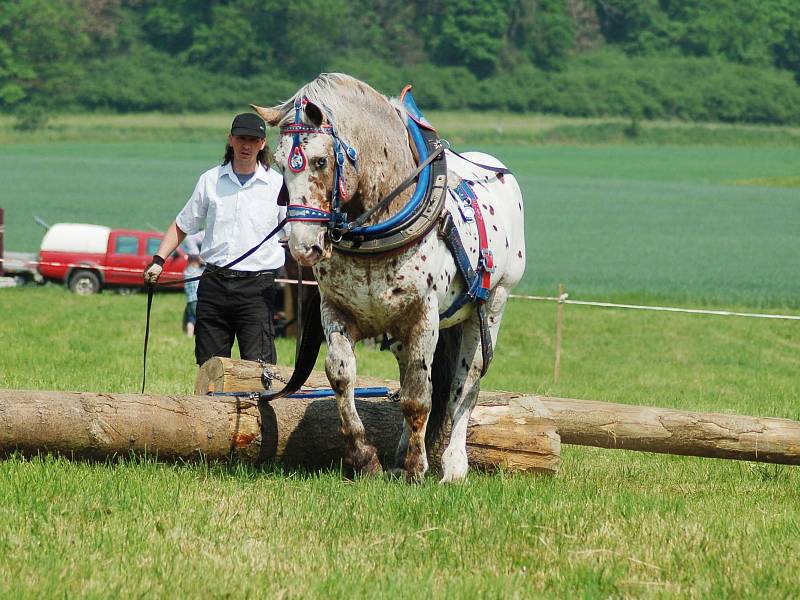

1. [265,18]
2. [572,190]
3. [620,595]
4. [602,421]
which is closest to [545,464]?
[602,421]

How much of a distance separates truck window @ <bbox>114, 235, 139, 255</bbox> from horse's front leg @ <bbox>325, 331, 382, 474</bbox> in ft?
72.7

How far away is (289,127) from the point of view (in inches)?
274

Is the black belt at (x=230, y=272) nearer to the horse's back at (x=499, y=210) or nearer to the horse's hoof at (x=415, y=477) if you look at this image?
the horse's back at (x=499, y=210)

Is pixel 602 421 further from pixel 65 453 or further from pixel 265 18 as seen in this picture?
pixel 265 18

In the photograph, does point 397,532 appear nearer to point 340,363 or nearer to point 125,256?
point 340,363

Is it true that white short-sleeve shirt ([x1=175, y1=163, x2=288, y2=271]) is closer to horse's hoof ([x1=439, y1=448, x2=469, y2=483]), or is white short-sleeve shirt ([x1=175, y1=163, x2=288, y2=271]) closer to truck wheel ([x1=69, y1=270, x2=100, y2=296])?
horse's hoof ([x1=439, y1=448, x2=469, y2=483])

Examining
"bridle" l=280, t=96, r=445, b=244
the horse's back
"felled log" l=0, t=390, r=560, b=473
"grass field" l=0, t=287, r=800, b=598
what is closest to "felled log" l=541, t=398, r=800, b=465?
"grass field" l=0, t=287, r=800, b=598

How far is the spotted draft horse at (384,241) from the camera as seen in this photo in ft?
22.8

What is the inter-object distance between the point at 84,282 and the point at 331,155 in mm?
21083

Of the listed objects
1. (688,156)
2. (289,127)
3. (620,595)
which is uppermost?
(289,127)

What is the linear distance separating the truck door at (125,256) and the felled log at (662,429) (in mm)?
18949

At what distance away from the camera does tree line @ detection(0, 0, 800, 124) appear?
109 m

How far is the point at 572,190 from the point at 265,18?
57.4m

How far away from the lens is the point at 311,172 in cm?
692
